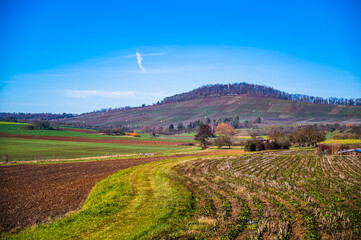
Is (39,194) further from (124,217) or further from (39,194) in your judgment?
(124,217)

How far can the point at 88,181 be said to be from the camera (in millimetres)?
23609

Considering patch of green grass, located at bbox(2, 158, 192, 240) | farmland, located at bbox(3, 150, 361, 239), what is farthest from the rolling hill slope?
patch of green grass, located at bbox(2, 158, 192, 240)

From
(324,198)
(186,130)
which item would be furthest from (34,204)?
(186,130)

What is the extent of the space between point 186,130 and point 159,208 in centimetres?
13678

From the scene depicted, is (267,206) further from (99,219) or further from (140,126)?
(140,126)

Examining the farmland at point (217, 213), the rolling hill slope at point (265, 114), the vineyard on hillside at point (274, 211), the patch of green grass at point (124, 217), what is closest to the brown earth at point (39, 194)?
the patch of green grass at point (124, 217)

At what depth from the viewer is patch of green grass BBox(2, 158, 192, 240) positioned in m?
9.91

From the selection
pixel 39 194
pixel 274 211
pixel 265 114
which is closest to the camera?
pixel 274 211

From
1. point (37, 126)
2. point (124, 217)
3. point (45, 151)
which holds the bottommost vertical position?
point (45, 151)

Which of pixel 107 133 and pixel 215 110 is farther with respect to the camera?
pixel 215 110

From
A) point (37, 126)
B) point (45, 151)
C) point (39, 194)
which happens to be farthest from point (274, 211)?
point (37, 126)

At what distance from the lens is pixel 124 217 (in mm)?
Answer: 11969

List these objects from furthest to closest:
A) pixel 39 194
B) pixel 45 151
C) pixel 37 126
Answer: pixel 37 126 → pixel 45 151 → pixel 39 194

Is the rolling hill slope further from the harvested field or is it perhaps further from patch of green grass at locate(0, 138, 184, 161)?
the harvested field
